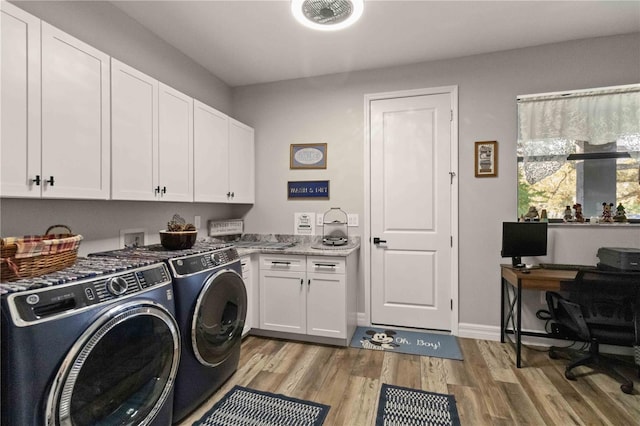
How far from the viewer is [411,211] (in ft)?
10.3

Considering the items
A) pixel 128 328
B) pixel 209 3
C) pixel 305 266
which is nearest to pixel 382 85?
pixel 209 3

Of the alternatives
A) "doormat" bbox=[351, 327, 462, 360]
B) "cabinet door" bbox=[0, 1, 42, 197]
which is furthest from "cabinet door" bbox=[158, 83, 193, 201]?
"doormat" bbox=[351, 327, 462, 360]

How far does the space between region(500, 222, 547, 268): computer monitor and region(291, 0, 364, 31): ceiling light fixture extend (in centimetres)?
207

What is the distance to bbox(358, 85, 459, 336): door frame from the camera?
3.00 meters

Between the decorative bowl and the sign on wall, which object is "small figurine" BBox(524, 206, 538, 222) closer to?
the sign on wall

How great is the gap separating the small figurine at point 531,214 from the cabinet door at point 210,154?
112 inches

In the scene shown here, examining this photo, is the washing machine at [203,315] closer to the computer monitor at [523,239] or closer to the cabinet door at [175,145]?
the cabinet door at [175,145]

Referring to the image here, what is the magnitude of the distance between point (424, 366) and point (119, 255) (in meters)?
2.33

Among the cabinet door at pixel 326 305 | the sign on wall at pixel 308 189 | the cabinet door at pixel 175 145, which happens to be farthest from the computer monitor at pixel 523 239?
the cabinet door at pixel 175 145

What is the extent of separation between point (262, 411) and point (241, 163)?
2321 millimetres

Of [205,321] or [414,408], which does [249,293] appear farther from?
[414,408]

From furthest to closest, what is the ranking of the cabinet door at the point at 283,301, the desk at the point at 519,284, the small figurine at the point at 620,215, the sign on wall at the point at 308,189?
the sign on wall at the point at 308,189 < the cabinet door at the point at 283,301 < the small figurine at the point at 620,215 < the desk at the point at 519,284

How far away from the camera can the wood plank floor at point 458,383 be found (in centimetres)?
185

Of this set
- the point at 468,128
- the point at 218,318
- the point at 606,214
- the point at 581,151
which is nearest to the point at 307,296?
the point at 218,318
